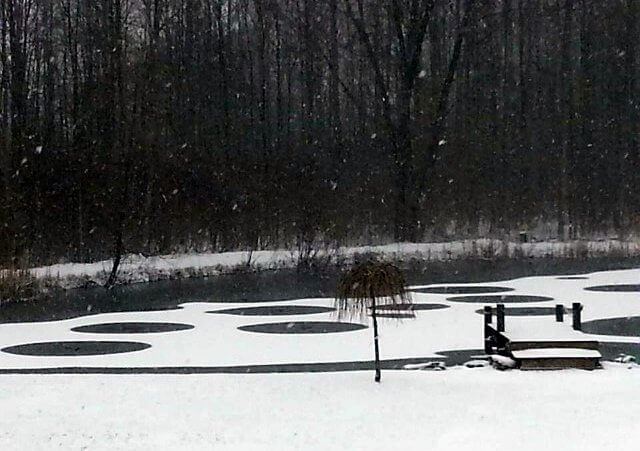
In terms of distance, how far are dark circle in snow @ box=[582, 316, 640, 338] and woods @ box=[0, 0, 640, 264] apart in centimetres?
1355

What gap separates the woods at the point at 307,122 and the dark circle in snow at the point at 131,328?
27.3 ft

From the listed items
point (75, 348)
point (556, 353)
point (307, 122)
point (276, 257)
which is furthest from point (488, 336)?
point (307, 122)

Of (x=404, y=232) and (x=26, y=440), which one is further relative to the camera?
(x=404, y=232)

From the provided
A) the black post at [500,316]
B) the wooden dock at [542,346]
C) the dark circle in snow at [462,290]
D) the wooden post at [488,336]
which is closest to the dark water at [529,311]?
the dark circle in snow at [462,290]

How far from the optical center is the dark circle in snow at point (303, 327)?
16.6 m

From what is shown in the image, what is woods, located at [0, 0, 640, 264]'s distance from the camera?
3064 centimetres

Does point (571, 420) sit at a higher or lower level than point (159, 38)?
lower

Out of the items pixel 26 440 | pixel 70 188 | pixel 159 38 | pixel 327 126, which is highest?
pixel 159 38

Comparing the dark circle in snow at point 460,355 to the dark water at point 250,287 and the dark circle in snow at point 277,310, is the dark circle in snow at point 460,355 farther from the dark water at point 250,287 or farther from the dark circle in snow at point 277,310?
the dark water at point 250,287

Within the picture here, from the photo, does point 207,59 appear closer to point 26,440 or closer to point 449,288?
point 449,288

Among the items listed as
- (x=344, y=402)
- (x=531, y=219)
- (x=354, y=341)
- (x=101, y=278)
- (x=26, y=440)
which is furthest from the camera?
(x=531, y=219)

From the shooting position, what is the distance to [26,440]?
28.7 feet

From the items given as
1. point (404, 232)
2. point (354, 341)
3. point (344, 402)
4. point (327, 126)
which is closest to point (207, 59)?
point (327, 126)

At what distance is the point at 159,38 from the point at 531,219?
1489 cm
